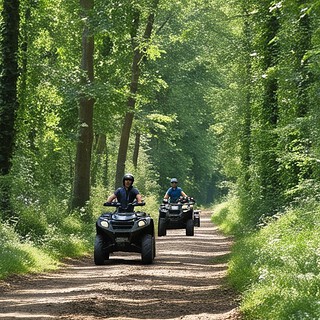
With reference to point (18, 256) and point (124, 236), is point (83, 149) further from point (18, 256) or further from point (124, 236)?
point (18, 256)

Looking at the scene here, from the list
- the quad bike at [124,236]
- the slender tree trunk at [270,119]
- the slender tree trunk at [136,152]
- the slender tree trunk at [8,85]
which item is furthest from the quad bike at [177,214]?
the slender tree trunk at [136,152]

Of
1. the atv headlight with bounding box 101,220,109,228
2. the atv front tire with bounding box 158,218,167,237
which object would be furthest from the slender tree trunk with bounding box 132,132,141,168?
the atv headlight with bounding box 101,220,109,228

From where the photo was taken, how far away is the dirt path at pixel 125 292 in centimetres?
1035

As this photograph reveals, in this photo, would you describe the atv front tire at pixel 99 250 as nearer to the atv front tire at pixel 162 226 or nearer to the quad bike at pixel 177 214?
the quad bike at pixel 177 214

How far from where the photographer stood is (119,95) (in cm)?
2970

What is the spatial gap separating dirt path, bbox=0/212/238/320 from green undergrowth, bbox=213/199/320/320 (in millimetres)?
369

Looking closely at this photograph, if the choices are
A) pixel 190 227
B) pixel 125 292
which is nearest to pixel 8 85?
pixel 190 227

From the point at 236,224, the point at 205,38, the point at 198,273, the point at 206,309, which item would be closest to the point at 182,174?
the point at 205,38

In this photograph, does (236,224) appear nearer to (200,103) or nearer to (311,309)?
(311,309)

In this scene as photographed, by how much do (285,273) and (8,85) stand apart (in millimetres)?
11745

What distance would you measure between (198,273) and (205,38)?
31.3m

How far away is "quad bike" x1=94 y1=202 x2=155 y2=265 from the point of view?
1753cm

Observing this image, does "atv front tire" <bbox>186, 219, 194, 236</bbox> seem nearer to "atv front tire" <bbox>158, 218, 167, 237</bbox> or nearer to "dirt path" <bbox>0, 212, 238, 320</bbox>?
"atv front tire" <bbox>158, 218, 167, 237</bbox>

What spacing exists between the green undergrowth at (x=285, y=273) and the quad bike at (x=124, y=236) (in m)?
2.17
